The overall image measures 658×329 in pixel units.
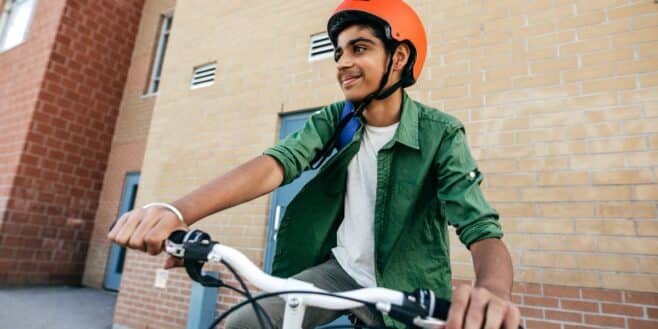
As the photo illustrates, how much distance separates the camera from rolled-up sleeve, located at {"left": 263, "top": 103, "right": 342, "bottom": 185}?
179 centimetres

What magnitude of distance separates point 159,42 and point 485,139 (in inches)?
354

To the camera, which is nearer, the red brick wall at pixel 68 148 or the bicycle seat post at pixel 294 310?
the bicycle seat post at pixel 294 310

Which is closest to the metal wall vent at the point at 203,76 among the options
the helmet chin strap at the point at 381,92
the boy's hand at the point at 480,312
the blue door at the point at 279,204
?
the blue door at the point at 279,204

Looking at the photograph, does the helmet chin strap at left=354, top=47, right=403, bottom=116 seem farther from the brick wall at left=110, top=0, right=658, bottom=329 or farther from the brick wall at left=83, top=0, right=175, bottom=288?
the brick wall at left=83, top=0, right=175, bottom=288

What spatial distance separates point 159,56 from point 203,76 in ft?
14.8

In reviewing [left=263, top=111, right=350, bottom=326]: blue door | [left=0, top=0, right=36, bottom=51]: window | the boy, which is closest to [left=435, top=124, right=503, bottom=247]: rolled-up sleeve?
the boy

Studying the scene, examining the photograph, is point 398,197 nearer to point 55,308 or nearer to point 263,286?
point 263,286

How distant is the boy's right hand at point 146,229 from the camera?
1.20 metres

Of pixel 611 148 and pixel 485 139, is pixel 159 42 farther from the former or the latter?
pixel 611 148

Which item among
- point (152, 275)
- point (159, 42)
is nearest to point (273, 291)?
point (152, 275)

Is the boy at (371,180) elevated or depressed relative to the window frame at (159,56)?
depressed

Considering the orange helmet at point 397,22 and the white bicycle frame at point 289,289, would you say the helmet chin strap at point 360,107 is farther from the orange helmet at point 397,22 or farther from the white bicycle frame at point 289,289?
the white bicycle frame at point 289,289

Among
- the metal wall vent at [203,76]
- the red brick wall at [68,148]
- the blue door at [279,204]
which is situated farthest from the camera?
the red brick wall at [68,148]

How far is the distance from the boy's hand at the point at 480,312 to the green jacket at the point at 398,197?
25.2 inches
